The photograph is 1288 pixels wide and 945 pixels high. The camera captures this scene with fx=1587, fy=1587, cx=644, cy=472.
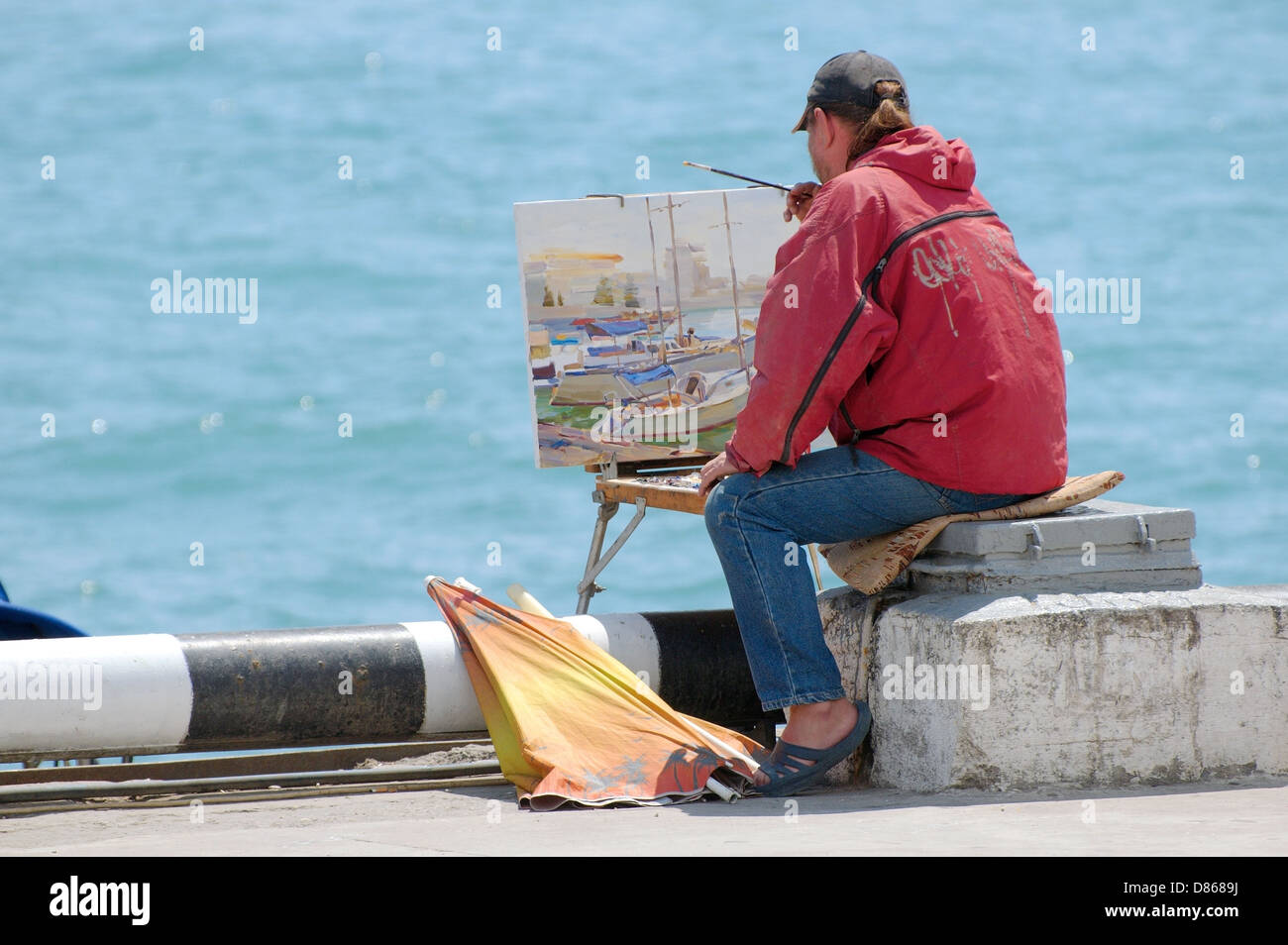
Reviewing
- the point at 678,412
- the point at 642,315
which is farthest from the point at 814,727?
the point at 642,315

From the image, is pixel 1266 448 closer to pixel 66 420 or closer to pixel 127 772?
pixel 66 420

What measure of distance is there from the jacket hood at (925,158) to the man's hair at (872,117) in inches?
0.9

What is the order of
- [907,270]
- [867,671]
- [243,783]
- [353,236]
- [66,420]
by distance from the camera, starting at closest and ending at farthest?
[907,270] < [867,671] < [243,783] < [66,420] < [353,236]

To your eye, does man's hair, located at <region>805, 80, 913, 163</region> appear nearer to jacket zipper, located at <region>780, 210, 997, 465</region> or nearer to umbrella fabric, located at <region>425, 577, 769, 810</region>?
jacket zipper, located at <region>780, 210, 997, 465</region>

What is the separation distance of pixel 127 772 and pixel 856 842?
183 cm

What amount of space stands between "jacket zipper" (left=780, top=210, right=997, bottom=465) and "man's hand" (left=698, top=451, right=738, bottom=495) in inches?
4.8

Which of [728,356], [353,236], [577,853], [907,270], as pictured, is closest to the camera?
[577,853]

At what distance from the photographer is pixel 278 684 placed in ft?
10.7

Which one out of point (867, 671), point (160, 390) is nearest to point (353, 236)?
point (160, 390)

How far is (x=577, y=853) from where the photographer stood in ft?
7.37

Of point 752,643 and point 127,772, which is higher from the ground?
point 752,643

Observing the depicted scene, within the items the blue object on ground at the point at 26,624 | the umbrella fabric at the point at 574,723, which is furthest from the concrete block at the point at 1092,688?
the blue object on ground at the point at 26,624

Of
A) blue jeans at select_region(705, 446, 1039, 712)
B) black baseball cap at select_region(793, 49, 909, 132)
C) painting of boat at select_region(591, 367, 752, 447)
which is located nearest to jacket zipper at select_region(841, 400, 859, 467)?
blue jeans at select_region(705, 446, 1039, 712)

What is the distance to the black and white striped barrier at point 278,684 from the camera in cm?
313
